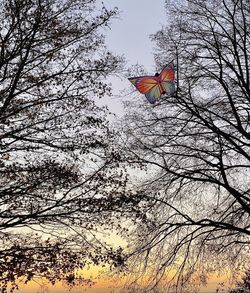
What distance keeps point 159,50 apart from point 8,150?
6.33 meters

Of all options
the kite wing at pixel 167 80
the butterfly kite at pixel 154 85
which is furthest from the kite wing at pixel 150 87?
Result: the kite wing at pixel 167 80

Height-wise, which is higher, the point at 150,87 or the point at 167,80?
the point at 167,80

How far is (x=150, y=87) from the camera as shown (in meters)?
12.6

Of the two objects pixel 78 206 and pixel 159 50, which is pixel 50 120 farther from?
pixel 159 50

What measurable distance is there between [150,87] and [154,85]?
12cm

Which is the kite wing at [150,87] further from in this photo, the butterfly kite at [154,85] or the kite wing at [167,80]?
the kite wing at [167,80]

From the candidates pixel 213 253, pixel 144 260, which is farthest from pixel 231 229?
pixel 144 260

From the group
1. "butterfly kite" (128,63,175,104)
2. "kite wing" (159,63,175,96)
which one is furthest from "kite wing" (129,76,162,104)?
"kite wing" (159,63,175,96)

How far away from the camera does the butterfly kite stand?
41.1 ft

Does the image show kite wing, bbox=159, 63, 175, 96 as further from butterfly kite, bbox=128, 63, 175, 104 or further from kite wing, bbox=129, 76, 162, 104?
kite wing, bbox=129, 76, 162, 104

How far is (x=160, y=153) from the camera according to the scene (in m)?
13.2

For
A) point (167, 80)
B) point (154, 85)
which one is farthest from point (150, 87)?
point (167, 80)

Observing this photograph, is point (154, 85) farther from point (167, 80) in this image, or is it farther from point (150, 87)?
point (167, 80)

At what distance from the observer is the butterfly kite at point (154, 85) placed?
41.1 feet
